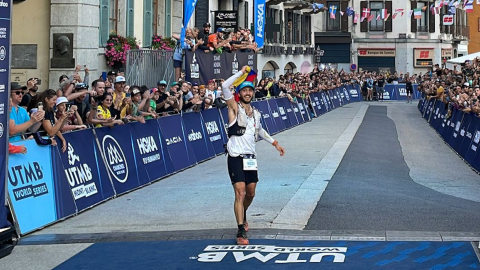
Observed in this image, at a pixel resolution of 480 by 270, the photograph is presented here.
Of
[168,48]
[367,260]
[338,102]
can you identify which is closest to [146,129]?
[367,260]

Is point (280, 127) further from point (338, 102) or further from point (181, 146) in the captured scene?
point (338, 102)

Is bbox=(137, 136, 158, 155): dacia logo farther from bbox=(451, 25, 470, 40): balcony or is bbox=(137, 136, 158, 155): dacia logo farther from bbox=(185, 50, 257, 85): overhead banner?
bbox=(451, 25, 470, 40): balcony

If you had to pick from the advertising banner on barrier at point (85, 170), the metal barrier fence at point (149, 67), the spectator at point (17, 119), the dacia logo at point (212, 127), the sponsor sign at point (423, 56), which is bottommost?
the advertising banner on barrier at point (85, 170)

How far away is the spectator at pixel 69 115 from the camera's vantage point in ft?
41.3

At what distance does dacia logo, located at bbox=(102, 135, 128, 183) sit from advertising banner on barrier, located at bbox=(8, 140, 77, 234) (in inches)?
73.2

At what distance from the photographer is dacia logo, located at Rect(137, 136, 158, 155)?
16328 mm

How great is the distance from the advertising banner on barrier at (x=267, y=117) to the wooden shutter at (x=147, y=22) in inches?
154

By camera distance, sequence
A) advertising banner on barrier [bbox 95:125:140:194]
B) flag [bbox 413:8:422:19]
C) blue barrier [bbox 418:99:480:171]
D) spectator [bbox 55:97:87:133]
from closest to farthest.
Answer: spectator [bbox 55:97:87:133], advertising banner on barrier [bbox 95:125:140:194], blue barrier [bbox 418:99:480:171], flag [bbox 413:8:422:19]

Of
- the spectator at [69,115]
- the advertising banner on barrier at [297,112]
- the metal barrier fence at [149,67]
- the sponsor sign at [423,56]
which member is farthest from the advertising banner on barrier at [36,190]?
the sponsor sign at [423,56]

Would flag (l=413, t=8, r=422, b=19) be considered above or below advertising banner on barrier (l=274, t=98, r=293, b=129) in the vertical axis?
above

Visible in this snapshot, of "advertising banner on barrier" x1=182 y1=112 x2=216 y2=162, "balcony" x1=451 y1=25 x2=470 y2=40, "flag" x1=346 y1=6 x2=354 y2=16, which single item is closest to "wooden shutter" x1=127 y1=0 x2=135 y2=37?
"advertising banner on barrier" x1=182 y1=112 x2=216 y2=162

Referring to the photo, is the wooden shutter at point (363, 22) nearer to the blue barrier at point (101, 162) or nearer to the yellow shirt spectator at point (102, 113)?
the blue barrier at point (101, 162)

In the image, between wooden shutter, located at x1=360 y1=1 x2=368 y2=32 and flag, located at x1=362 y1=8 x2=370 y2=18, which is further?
wooden shutter, located at x1=360 y1=1 x2=368 y2=32

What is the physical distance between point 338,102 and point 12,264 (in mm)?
43278
